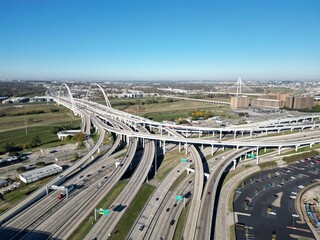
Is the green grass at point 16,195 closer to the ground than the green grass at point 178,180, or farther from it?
farther from it

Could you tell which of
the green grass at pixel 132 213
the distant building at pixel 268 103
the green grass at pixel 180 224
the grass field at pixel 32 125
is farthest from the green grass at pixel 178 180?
the distant building at pixel 268 103

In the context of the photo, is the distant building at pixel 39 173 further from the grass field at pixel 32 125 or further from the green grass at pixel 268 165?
the green grass at pixel 268 165

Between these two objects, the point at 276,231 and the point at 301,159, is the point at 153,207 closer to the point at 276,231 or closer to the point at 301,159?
the point at 276,231

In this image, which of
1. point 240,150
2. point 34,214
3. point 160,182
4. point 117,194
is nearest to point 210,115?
point 240,150

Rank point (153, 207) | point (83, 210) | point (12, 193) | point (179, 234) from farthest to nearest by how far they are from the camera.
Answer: point (12, 193) < point (153, 207) < point (83, 210) < point (179, 234)

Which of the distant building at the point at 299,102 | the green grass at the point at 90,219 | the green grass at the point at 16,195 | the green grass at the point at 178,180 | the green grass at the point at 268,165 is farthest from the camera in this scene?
the distant building at the point at 299,102

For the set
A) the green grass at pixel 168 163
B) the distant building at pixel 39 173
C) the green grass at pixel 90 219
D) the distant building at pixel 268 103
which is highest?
the distant building at pixel 268 103

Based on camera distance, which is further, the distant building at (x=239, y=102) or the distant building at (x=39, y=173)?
the distant building at (x=239, y=102)

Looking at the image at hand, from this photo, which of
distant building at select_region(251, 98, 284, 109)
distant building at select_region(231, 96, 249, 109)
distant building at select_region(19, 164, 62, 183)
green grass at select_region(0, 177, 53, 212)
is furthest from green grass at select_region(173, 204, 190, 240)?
distant building at select_region(251, 98, 284, 109)
